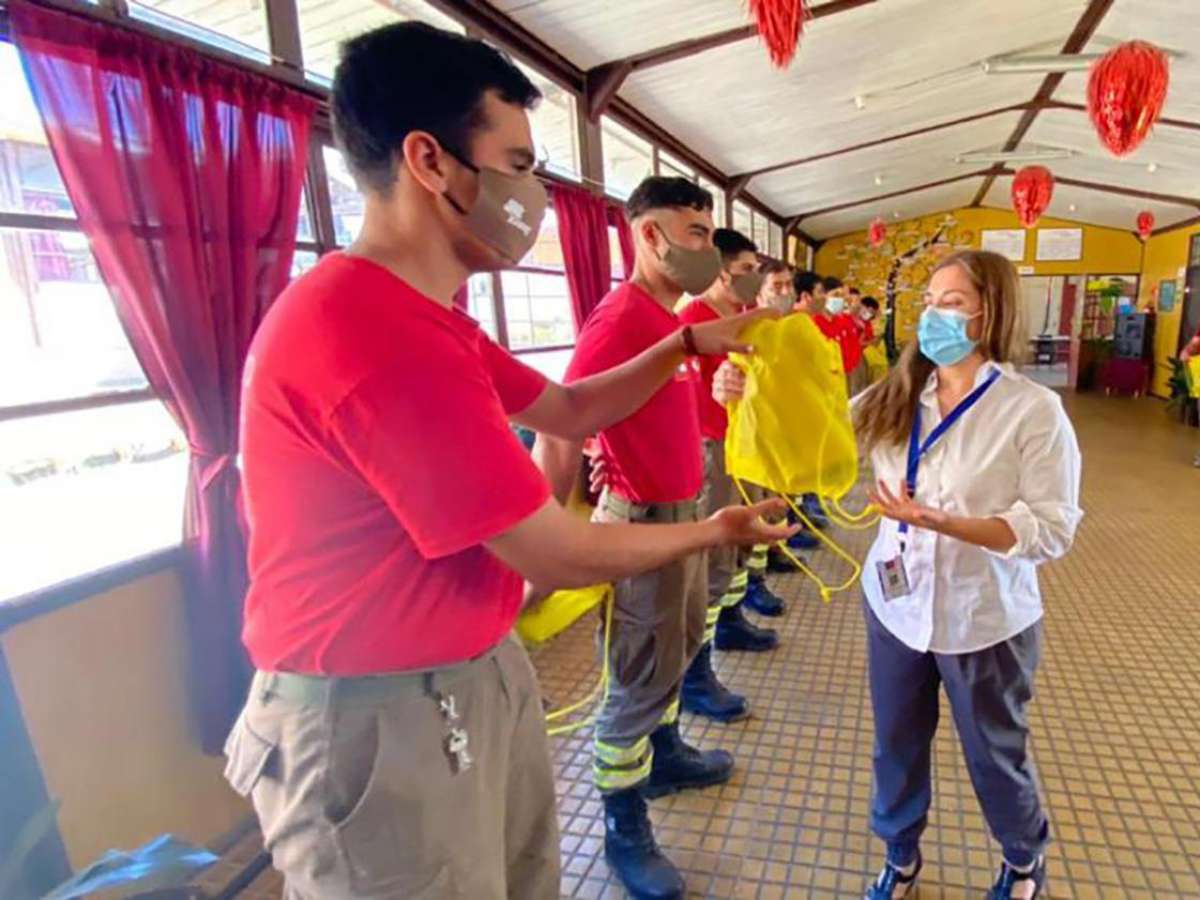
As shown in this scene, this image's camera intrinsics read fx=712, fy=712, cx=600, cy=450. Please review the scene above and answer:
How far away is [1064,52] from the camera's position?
5.38 m

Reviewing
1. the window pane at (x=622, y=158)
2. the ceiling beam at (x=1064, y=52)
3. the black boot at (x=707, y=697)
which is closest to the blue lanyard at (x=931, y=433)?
the black boot at (x=707, y=697)

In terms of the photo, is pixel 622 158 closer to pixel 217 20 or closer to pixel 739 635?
pixel 217 20

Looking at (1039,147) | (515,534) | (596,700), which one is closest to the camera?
(515,534)

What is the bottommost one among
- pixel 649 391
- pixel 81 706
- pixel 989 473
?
pixel 81 706

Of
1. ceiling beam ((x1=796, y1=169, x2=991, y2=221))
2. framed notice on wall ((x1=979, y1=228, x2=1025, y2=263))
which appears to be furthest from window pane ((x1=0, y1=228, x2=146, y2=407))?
framed notice on wall ((x1=979, y1=228, x2=1025, y2=263))

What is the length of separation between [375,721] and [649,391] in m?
0.81

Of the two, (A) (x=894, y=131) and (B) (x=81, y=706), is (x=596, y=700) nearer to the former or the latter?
(B) (x=81, y=706)

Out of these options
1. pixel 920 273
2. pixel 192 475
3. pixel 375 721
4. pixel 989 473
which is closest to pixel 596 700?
pixel 192 475

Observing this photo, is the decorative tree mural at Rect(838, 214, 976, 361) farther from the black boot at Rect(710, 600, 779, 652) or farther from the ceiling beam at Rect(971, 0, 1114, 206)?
the black boot at Rect(710, 600, 779, 652)

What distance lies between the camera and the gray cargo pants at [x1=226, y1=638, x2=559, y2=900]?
808mm

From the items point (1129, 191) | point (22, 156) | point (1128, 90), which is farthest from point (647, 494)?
point (1129, 191)

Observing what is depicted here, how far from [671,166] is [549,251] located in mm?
2208

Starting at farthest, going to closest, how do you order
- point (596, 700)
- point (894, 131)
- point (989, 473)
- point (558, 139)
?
1. point (894, 131)
2. point (558, 139)
3. point (596, 700)
4. point (989, 473)

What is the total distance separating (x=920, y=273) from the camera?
1270cm
